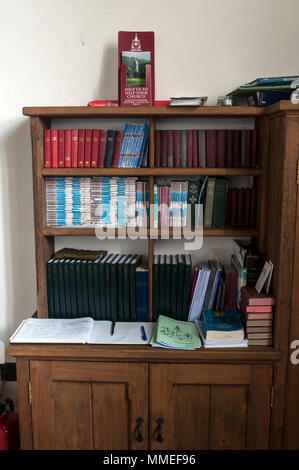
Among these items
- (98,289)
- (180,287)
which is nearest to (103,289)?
(98,289)

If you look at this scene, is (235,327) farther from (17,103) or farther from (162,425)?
(17,103)

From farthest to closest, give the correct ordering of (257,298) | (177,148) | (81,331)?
(177,148) → (81,331) → (257,298)

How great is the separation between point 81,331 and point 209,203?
861 millimetres

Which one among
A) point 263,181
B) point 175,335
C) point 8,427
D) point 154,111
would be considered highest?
point 154,111

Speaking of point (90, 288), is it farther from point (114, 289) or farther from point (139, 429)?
point (139, 429)

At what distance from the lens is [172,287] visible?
215cm

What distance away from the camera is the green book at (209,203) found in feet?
6.93

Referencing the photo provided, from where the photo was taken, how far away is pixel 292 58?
2182 mm

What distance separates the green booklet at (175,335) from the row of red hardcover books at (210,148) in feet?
2.51

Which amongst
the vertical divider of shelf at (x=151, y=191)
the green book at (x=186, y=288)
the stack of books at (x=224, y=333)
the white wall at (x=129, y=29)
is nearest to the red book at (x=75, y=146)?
the white wall at (x=129, y=29)

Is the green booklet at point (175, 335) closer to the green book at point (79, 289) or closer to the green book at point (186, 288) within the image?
the green book at point (186, 288)

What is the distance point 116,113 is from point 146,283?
0.83 metres

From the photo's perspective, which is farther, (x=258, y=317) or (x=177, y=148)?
(x=177, y=148)

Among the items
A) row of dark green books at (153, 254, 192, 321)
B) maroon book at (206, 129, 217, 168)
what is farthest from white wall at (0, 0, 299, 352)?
row of dark green books at (153, 254, 192, 321)
